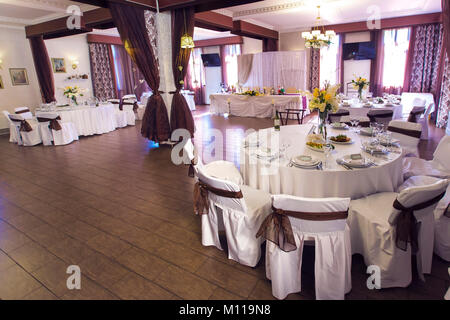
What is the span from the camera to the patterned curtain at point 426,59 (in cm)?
840

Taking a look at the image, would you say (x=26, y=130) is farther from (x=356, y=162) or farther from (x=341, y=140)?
(x=356, y=162)

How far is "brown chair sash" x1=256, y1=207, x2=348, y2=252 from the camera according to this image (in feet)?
5.88

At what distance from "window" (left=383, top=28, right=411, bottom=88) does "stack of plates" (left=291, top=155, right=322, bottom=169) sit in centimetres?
895

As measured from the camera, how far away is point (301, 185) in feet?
7.90

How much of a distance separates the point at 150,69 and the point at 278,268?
17.0 feet

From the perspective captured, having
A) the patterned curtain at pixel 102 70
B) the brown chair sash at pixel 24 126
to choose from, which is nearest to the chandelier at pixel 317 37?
the brown chair sash at pixel 24 126

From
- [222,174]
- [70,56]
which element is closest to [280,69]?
[70,56]

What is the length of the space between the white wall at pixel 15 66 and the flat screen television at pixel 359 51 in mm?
10908

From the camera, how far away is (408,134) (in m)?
3.61

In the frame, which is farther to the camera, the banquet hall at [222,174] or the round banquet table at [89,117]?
the round banquet table at [89,117]

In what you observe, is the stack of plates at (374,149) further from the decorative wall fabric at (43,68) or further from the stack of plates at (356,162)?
the decorative wall fabric at (43,68)

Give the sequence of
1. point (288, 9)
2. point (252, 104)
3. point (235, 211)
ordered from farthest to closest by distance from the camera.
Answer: point (252, 104), point (288, 9), point (235, 211)

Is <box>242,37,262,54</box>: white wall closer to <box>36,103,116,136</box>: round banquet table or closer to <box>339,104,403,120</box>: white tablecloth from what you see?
<box>36,103,116,136</box>: round banquet table

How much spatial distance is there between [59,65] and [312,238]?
1098 cm
